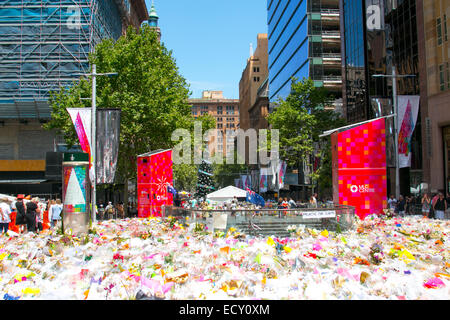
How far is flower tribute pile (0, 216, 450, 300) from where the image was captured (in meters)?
5.60

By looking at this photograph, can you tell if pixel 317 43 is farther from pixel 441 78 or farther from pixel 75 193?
pixel 75 193

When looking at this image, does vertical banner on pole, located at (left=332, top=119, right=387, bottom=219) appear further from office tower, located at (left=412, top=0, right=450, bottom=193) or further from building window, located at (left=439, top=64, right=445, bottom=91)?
building window, located at (left=439, top=64, right=445, bottom=91)

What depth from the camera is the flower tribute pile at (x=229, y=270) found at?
5.60 m

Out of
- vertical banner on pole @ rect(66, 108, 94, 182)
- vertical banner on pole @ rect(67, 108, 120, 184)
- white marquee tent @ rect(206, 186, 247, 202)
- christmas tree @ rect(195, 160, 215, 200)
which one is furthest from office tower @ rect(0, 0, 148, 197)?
vertical banner on pole @ rect(67, 108, 120, 184)

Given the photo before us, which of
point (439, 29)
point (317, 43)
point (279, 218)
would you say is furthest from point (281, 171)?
point (279, 218)

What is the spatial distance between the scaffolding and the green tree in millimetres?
6259

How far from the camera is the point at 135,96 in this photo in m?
33.0

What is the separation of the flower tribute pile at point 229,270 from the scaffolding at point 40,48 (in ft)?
112

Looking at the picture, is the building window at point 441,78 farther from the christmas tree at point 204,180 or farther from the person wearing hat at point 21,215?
the person wearing hat at point 21,215

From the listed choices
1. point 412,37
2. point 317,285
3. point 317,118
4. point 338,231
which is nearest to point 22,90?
point 317,118

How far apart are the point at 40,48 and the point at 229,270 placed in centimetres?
4086

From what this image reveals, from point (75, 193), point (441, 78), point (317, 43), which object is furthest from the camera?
point (317, 43)

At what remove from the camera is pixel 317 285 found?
18.5 ft

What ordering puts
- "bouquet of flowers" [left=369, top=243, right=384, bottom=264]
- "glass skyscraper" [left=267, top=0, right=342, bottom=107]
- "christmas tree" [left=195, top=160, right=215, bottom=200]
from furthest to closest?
"glass skyscraper" [left=267, top=0, right=342, bottom=107]
"christmas tree" [left=195, top=160, right=215, bottom=200]
"bouquet of flowers" [left=369, top=243, right=384, bottom=264]
